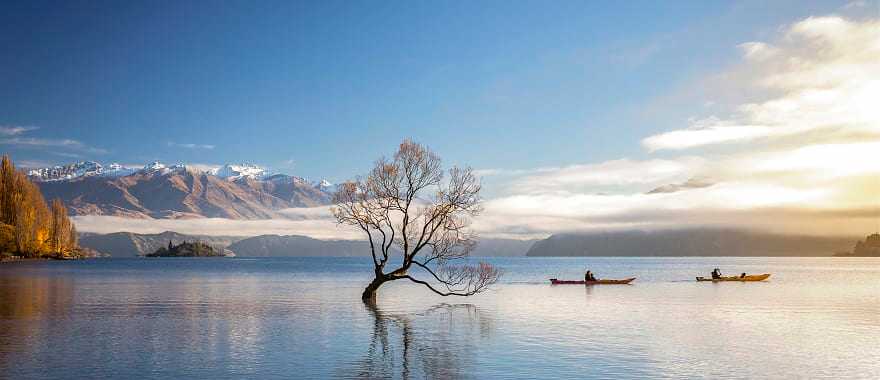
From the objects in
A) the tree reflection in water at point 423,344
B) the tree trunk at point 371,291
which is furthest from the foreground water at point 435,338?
the tree trunk at point 371,291

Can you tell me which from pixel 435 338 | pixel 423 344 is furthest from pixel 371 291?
pixel 423 344

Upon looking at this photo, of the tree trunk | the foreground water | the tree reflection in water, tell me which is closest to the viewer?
the tree reflection in water

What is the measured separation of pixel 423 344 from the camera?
36938 millimetres

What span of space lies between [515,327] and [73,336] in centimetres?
2648

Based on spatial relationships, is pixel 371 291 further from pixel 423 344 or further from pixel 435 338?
pixel 423 344

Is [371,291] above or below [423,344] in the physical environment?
above

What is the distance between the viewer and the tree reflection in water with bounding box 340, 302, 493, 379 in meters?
29.0

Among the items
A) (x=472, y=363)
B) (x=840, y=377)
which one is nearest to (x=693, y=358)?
(x=840, y=377)

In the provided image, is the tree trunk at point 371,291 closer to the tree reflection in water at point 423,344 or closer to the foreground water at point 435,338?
the foreground water at point 435,338

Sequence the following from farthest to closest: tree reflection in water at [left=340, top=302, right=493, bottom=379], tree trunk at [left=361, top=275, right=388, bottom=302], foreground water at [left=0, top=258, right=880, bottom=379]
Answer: tree trunk at [left=361, top=275, right=388, bottom=302], foreground water at [left=0, top=258, right=880, bottom=379], tree reflection in water at [left=340, top=302, right=493, bottom=379]

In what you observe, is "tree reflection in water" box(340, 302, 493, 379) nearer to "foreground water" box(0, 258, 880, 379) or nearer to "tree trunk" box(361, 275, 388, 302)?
"foreground water" box(0, 258, 880, 379)

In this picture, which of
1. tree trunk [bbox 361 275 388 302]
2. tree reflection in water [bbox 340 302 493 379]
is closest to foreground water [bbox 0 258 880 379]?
tree reflection in water [bbox 340 302 493 379]

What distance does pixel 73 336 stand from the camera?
127 feet

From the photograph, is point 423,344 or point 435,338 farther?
point 435,338
